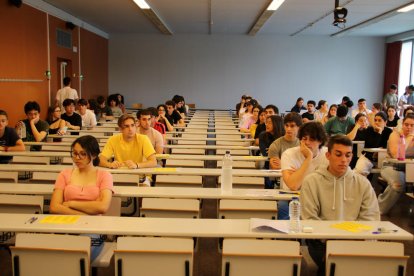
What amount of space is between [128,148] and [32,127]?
103 inches

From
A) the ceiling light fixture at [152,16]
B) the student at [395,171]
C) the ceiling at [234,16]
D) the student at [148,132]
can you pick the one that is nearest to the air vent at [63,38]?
the ceiling at [234,16]

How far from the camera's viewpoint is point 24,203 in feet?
11.4

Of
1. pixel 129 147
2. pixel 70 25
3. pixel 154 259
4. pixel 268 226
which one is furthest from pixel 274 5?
pixel 154 259

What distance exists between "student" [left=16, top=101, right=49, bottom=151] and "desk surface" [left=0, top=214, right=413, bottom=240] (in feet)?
13.5

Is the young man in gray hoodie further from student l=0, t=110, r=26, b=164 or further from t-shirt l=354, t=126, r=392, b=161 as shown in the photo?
t-shirt l=354, t=126, r=392, b=161

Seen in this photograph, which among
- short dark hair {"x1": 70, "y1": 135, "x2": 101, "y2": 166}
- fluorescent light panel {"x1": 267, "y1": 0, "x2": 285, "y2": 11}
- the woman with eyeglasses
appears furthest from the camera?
fluorescent light panel {"x1": 267, "y1": 0, "x2": 285, "y2": 11}

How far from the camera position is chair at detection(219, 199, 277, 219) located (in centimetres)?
345

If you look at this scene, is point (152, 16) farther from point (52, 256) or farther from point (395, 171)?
point (52, 256)

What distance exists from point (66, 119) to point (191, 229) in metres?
6.35

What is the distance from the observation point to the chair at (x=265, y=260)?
2389mm

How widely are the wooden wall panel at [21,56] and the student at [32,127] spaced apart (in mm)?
2692

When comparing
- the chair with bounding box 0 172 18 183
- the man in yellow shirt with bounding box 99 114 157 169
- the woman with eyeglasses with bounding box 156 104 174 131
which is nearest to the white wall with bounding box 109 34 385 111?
the woman with eyeglasses with bounding box 156 104 174 131

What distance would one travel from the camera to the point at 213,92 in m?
18.9

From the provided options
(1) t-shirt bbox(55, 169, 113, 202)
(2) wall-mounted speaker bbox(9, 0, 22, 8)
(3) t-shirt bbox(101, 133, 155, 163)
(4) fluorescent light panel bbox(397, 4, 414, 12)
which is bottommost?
(1) t-shirt bbox(55, 169, 113, 202)
